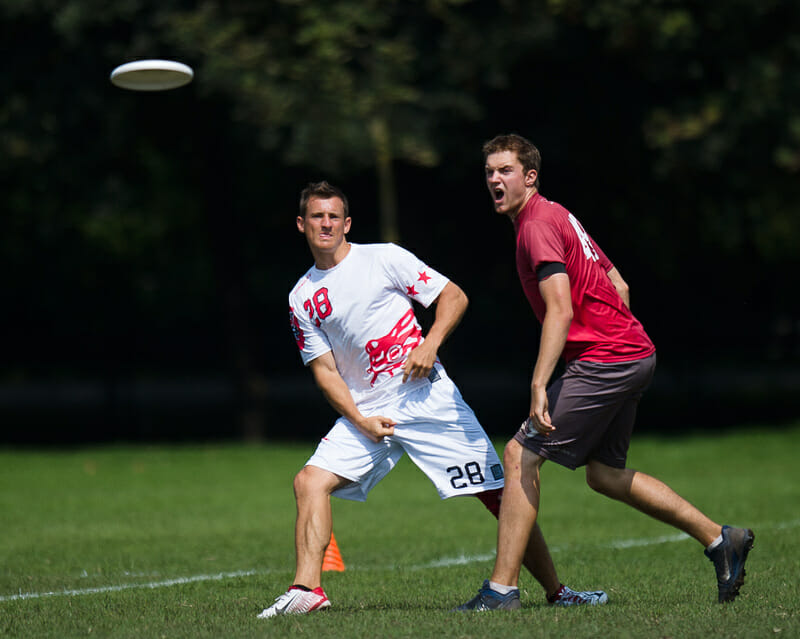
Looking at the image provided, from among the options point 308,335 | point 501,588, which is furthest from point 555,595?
point 308,335

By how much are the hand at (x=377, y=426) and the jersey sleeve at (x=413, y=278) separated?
2.09 feet

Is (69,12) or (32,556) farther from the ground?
(69,12)

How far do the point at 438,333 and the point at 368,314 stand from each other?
1.29ft

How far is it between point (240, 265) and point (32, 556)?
38.9 ft

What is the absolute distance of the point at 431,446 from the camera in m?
5.94

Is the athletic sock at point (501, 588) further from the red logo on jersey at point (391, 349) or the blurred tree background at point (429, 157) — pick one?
the blurred tree background at point (429, 157)

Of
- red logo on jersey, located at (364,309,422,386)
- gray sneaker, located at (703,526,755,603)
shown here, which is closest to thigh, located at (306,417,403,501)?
red logo on jersey, located at (364,309,422,386)

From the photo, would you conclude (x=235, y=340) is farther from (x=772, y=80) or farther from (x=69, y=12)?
(x=772, y=80)

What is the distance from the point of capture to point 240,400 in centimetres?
2011

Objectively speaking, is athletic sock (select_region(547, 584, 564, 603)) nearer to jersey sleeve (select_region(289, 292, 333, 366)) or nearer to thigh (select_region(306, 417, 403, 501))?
thigh (select_region(306, 417, 403, 501))

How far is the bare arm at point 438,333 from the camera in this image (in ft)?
19.1

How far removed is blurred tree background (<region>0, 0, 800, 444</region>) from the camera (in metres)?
16.0

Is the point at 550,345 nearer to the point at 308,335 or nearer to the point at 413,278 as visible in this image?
the point at 413,278

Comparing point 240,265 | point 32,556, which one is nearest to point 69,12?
point 240,265
